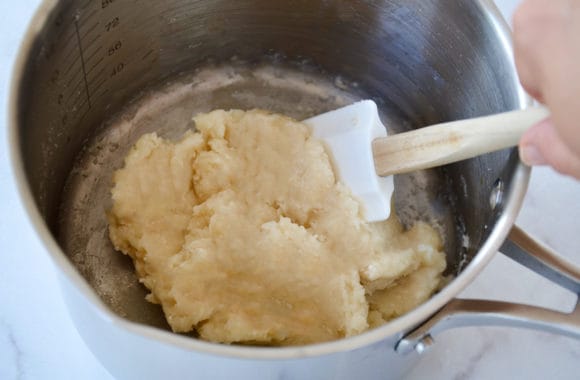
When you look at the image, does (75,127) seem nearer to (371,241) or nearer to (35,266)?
(35,266)

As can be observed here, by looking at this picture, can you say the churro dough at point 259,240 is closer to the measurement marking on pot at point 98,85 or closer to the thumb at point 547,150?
the measurement marking on pot at point 98,85

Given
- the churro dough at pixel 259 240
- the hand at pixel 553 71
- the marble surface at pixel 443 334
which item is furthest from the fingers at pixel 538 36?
the marble surface at pixel 443 334

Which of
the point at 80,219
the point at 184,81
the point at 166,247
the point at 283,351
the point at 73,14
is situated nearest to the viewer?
the point at 283,351

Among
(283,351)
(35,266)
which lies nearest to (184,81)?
(35,266)

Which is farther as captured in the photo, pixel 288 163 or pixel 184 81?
pixel 184 81

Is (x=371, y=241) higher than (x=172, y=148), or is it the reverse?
(x=172, y=148)

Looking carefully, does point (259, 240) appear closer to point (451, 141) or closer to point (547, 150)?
point (451, 141)

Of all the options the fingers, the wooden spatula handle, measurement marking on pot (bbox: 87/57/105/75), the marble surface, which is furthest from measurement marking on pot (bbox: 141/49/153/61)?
the fingers

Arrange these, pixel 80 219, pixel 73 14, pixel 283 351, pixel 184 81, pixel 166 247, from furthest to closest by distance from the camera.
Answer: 1. pixel 184 81
2. pixel 80 219
3. pixel 166 247
4. pixel 73 14
5. pixel 283 351
